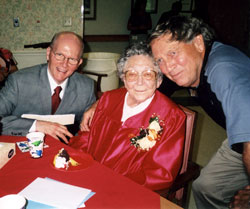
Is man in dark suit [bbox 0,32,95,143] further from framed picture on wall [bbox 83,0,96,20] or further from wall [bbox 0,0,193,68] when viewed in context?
framed picture on wall [bbox 83,0,96,20]

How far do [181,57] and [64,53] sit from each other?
1.06m

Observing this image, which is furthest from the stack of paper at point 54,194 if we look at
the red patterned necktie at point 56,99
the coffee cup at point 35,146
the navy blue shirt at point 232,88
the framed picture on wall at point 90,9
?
the framed picture on wall at point 90,9

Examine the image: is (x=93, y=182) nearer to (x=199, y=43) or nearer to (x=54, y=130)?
(x=54, y=130)

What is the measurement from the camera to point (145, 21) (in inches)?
276

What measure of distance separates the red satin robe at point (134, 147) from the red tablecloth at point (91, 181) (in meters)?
0.36

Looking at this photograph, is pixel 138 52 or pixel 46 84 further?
pixel 46 84

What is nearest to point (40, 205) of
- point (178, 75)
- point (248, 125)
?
point (248, 125)

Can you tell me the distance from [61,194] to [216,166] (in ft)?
4.63

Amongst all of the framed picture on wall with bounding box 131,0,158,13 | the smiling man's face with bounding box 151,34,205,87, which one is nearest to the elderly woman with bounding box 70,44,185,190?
the smiling man's face with bounding box 151,34,205,87

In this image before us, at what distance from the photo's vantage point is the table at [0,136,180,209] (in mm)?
1066

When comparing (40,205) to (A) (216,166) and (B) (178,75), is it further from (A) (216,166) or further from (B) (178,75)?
(A) (216,166)

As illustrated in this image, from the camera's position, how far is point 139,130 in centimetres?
171

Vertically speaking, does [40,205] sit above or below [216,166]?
above

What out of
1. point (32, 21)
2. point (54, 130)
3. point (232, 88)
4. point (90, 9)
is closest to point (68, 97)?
point (54, 130)
